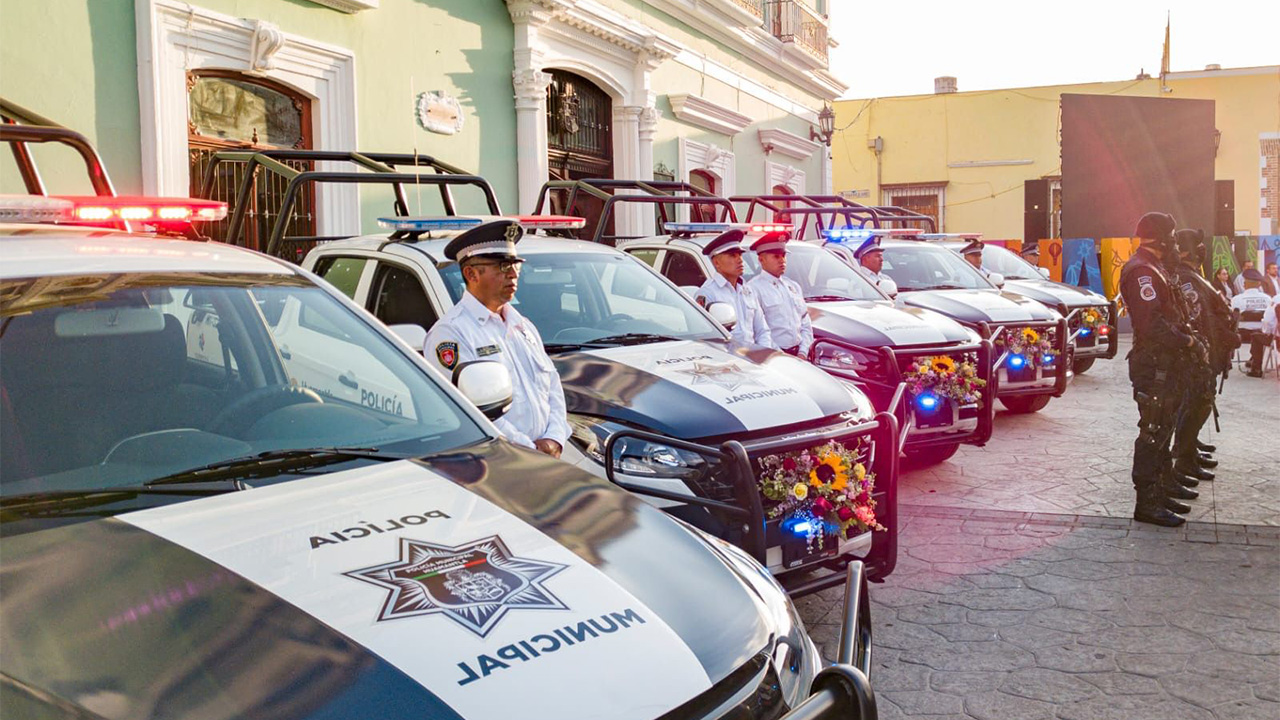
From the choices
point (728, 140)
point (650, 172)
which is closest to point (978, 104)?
point (728, 140)

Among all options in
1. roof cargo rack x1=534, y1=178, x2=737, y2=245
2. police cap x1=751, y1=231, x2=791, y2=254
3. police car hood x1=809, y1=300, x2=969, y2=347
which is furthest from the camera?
roof cargo rack x1=534, y1=178, x2=737, y2=245

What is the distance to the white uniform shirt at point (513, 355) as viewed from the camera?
461 centimetres

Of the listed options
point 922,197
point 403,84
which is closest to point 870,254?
point 403,84

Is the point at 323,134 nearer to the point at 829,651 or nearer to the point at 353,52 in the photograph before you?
the point at 353,52

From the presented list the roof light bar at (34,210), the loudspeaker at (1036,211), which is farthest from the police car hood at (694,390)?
the loudspeaker at (1036,211)

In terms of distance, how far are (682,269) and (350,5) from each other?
180 inches

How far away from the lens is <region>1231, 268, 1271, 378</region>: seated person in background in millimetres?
14594

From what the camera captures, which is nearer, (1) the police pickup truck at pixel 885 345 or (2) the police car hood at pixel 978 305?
(1) the police pickup truck at pixel 885 345

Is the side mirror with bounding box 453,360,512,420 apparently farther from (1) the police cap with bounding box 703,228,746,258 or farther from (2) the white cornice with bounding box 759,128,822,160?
(2) the white cornice with bounding box 759,128,822,160

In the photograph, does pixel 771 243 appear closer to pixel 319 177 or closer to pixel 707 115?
pixel 319 177

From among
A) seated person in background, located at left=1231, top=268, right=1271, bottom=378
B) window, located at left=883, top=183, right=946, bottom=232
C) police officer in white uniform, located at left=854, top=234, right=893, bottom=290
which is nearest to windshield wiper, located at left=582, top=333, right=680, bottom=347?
police officer in white uniform, located at left=854, top=234, right=893, bottom=290

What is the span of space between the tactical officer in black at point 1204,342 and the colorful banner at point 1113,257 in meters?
14.3

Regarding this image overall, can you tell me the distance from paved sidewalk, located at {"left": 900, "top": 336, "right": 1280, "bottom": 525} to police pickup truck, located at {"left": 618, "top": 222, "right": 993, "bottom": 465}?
0.34 m

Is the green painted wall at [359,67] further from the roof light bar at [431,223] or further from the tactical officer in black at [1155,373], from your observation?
the tactical officer in black at [1155,373]
